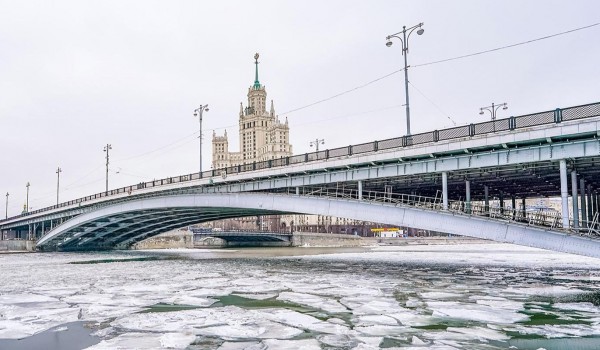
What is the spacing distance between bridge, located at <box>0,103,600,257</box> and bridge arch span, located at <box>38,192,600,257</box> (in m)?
0.06

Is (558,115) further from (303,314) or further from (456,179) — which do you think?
(303,314)

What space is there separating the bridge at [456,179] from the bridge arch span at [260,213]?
6 cm

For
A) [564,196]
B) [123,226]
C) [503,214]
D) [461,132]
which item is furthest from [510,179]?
[123,226]

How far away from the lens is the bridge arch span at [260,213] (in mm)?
24398

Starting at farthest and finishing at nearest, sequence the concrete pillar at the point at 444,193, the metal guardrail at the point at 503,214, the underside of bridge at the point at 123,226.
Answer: the underside of bridge at the point at 123,226
the concrete pillar at the point at 444,193
the metal guardrail at the point at 503,214

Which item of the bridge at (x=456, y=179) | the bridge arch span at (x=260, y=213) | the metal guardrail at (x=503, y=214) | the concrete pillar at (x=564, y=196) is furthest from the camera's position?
the bridge arch span at (x=260, y=213)

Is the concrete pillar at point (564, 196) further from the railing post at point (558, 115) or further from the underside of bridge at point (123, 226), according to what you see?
the underside of bridge at point (123, 226)

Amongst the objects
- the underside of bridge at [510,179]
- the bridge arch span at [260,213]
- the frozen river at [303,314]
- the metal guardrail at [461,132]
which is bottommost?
the frozen river at [303,314]

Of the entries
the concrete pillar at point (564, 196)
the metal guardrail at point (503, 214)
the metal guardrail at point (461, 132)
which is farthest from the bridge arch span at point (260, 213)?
the metal guardrail at point (461, 132)

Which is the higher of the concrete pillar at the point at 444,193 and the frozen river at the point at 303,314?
the concrete pillar at the point at 444,193

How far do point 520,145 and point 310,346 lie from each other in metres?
18.1

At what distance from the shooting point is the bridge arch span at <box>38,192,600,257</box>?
80.0 feet

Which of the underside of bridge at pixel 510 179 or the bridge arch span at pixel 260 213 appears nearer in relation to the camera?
the bridge arch span at pixel 260 213

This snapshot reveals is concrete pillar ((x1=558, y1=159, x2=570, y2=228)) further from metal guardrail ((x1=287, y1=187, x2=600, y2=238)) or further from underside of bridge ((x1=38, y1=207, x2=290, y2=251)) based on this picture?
underside of bridge ((x1=38, y1=207, x2=290, y2=251))
